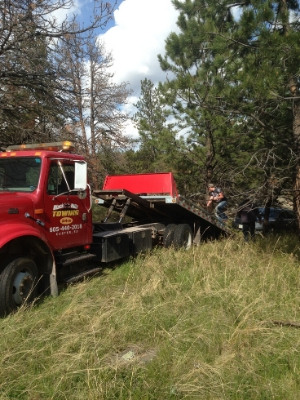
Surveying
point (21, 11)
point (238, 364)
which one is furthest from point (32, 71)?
point (238, 364)

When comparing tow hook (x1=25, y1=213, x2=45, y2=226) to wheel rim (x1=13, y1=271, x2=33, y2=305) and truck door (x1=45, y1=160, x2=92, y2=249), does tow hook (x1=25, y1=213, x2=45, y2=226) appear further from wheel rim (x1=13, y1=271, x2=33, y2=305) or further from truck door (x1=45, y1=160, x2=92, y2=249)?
wheel rim (x1=13, y1=271, x2=33, y2=305)

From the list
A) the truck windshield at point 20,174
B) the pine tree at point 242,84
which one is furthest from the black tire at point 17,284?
the pine tree at point 242,84

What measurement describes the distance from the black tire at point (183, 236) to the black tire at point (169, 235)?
Answer: 0.08m

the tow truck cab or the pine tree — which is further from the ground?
the pine tree

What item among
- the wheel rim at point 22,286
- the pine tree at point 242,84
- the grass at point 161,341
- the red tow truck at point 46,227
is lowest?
the grass at point 161,341

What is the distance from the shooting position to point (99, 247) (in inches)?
244

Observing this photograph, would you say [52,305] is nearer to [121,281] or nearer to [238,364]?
[121,281]

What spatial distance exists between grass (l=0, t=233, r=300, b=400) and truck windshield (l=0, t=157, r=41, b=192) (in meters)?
1.61

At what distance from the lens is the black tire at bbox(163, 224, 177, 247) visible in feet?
27.6

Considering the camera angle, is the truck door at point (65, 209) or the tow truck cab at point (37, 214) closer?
the tow truck cab at point (37, 214)

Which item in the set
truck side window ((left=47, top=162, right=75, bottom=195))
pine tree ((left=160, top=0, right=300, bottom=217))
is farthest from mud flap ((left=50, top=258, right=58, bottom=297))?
pine tree ((left=160, top=0, right=300, bottom=217))

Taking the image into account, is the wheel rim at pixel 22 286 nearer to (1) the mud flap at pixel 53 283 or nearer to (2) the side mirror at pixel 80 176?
(1) the mud flap at pixel 53 283

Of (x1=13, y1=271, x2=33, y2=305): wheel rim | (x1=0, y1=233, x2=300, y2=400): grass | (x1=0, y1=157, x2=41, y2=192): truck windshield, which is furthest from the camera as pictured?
(x1=0, y1=157, x2=41, y2=192): truck windshield

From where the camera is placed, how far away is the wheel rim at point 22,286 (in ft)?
14.4
